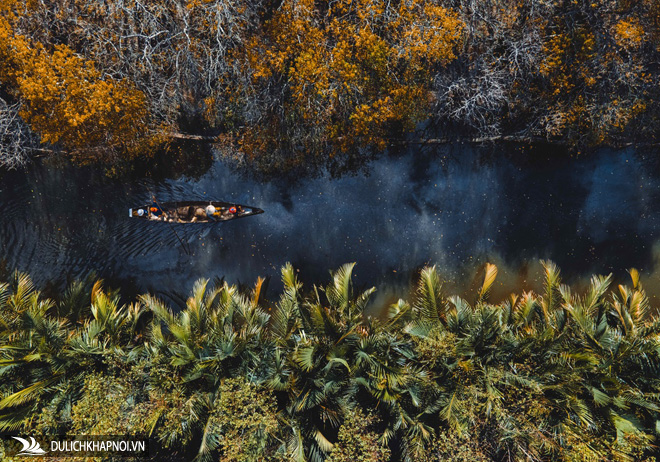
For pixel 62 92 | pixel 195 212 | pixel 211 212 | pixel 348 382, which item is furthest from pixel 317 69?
pixel 348 382

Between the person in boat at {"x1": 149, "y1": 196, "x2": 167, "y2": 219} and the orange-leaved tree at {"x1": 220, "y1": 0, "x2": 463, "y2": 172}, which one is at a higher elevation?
the orange-leaved tree at {"x1": 220, "y1": 0, "x2": 463, "y2": 172}

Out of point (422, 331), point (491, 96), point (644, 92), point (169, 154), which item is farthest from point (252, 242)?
point (644, 92)

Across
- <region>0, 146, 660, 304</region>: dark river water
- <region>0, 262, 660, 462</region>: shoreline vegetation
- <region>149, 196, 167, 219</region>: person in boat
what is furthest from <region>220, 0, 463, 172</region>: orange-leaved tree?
<region>0, 262, 660, 462</region>: shoreline vegetation

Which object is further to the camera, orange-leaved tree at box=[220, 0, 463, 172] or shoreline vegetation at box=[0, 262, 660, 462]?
orange-leaved tree at box=[220, 0, 463, 172]

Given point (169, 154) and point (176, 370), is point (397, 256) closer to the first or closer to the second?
point (176, 370)

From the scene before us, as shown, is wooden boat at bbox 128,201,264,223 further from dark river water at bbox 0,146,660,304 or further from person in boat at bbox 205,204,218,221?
dark river water at bbox 0,146,660,304

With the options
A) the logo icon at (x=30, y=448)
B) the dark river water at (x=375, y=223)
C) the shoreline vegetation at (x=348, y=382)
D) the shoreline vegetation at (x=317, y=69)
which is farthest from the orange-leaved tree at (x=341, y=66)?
the logo icon at (x=30, y=448)
